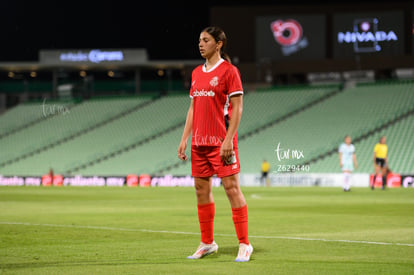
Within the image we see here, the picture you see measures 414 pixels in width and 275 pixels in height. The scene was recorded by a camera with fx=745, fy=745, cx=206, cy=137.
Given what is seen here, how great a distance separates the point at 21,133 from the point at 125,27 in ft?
41.9

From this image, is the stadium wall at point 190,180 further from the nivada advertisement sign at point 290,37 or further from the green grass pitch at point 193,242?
the green grass pitch at point 193,242

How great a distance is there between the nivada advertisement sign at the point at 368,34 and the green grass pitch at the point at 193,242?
1472 inches

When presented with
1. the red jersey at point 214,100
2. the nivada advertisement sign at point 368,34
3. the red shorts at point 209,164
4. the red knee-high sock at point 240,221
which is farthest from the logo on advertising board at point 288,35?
the red knee-high sock at point 240,221

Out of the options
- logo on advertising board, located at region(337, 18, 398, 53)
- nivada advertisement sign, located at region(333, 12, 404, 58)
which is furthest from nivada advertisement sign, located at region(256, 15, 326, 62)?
logo on advertising board, located at region(337, 18, 398, 53)

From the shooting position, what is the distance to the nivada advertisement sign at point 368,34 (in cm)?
5353

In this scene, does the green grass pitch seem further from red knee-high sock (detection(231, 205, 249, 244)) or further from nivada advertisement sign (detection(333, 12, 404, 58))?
nivada advertisement sign (detection(333, 12, 404, 58))

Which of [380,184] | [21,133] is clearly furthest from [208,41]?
[21,133]

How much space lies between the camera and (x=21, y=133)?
193ft

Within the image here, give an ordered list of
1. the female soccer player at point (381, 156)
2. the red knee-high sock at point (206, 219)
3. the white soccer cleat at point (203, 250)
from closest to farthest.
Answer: the white soccer cleat at point (203, 250) → the red knee-high sock at point (206, 219) → the female soccer player at point (381, 156)

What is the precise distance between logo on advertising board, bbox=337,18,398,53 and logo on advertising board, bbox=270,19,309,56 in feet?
9.82

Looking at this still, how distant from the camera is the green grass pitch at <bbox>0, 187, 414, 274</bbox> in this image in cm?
817

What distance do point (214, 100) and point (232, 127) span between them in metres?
0.46

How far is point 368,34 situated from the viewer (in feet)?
179

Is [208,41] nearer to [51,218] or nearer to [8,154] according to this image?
[51,218]
